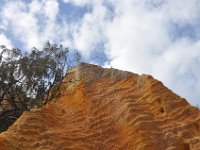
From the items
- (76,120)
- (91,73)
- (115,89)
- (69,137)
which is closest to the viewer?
(69,137)

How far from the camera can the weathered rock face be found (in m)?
16.2

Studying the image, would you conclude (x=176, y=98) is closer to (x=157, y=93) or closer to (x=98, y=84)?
(x=157, y=93)

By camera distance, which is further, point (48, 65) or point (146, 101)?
point (48, 65)

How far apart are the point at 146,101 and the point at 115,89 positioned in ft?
6.11

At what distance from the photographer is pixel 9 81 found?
22.5 m

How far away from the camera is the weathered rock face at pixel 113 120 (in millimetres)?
16156

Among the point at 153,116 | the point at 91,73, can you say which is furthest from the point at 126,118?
the point at 91,73

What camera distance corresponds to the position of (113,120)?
18109 mm

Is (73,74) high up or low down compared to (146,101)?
up

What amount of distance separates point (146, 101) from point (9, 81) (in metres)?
7.03

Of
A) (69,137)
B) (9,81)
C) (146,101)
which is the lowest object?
(69,137)

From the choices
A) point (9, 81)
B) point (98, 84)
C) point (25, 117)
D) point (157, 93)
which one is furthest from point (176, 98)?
point (9, 81)

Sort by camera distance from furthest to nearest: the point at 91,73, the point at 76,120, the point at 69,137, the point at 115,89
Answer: the point at 91,73, the point at 115,89, the point at 76,120, the point at 69,137

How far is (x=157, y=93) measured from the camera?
758 inches
